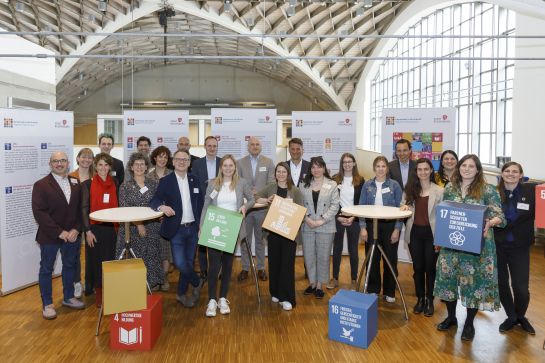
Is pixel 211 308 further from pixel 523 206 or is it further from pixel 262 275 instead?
pixel 523 206

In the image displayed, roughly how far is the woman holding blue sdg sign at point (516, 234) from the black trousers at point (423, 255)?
52 centimetres

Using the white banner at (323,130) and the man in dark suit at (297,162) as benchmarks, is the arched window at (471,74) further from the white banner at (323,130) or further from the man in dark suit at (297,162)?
the man in dark suit at (297,162)

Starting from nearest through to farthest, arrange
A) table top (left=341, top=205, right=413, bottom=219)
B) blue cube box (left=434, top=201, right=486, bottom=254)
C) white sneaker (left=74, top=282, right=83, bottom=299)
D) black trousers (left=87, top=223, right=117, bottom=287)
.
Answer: blue cube box (left=434, top=201, right=486, bottom=254) < table top (left=341, top=205, right=413, bottom=219) < black trousers (left=87, top=223, right=117, bottom=287) < white sneaker (left=74, top=282, right=83, bottom=299)

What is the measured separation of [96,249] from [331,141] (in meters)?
3.48

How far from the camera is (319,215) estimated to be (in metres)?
4.29

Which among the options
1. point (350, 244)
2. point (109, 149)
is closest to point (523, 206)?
point (350, 244)

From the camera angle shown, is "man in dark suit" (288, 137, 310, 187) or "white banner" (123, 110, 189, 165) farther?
"white banner" (123, 110, 189, 165)

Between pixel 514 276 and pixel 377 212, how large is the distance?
119cm

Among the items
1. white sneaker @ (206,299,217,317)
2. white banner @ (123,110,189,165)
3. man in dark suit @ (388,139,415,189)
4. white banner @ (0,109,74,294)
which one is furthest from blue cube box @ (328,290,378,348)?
white banner @ (123,110,189,165)

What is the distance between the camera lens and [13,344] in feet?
11.4

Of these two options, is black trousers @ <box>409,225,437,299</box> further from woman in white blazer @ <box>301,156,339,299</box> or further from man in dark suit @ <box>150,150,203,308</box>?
man in dark suit @ <box>150,150,203,308</box>

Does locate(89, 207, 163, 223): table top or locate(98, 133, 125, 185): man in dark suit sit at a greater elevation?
locate(98, 133, 125, 185): man in dark suit

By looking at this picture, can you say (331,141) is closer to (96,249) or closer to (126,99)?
(96,249)

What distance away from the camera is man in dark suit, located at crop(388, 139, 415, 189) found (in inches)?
197
